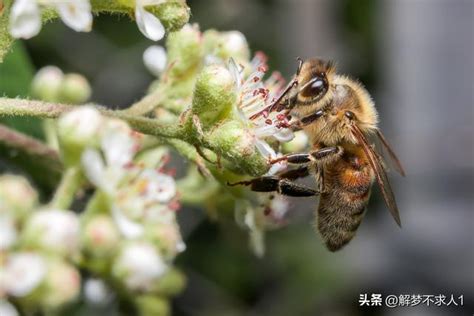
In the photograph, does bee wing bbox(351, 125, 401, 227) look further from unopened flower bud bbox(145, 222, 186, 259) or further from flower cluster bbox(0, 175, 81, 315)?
flower cluster bbox(0, 175, 81, 315)

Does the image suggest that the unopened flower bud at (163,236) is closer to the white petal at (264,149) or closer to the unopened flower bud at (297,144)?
the white petal at (264,149)

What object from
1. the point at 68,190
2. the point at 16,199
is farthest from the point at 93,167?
the point at 16,199

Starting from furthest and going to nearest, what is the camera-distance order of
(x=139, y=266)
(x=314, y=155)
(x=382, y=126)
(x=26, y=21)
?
(x=382, y=126)
(x=314, y=155)
(x=139, y=266)
(x=26, y=21)

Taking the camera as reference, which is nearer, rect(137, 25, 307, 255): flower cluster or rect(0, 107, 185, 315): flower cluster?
rect(0, 107, 185, 315): flower cluster

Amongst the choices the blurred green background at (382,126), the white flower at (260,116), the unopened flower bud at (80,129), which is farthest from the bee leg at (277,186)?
the blurred green background at (382,126)

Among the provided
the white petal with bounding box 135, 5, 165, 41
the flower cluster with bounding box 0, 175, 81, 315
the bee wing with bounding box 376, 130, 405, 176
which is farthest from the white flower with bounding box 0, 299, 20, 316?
the bee wing with bounding box 376, 130, 405, 176

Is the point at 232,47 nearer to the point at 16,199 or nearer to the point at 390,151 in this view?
the point at 390,151
